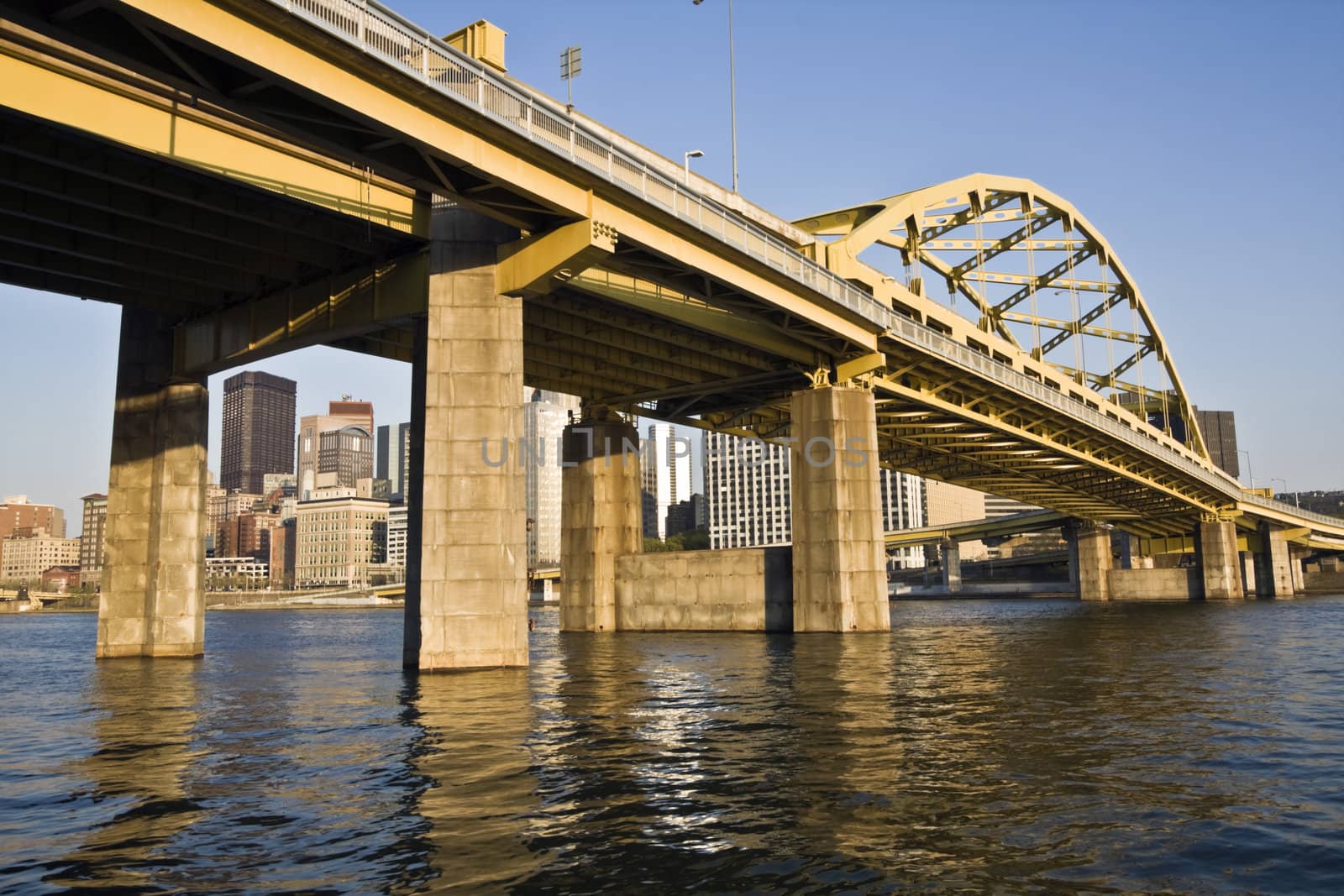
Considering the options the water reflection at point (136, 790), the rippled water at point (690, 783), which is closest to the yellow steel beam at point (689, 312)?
the rippled water at point (690, 783)

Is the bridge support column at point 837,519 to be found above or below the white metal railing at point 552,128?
below

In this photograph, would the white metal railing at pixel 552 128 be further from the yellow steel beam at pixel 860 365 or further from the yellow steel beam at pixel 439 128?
the yellow steel beam at pixel 860 365

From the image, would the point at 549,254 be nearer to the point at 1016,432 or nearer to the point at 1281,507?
the point at 1016,432

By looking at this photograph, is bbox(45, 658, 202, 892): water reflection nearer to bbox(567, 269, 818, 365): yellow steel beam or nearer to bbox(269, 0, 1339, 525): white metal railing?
bbox(269, 0, 1339, 525): white metal railing

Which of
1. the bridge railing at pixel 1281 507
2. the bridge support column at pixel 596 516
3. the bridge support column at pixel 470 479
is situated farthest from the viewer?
the bridge railing at pixel 1281 507

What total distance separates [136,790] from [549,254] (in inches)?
779

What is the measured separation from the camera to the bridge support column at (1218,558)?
11056 centimetres

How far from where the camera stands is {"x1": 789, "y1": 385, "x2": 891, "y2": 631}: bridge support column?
157 ft

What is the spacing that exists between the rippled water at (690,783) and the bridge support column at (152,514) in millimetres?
10264

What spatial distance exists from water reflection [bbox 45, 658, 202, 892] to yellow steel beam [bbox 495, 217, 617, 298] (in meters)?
14.1

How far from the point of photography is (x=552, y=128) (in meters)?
28.2

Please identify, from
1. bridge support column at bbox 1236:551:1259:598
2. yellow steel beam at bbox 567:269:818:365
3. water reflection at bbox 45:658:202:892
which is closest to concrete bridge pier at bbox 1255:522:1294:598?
bridge support column at bbox 1236:551:1259:598

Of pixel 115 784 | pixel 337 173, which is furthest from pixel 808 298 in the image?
pixel 115 784

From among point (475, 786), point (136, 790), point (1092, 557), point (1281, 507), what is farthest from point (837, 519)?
point (1092, 557)
